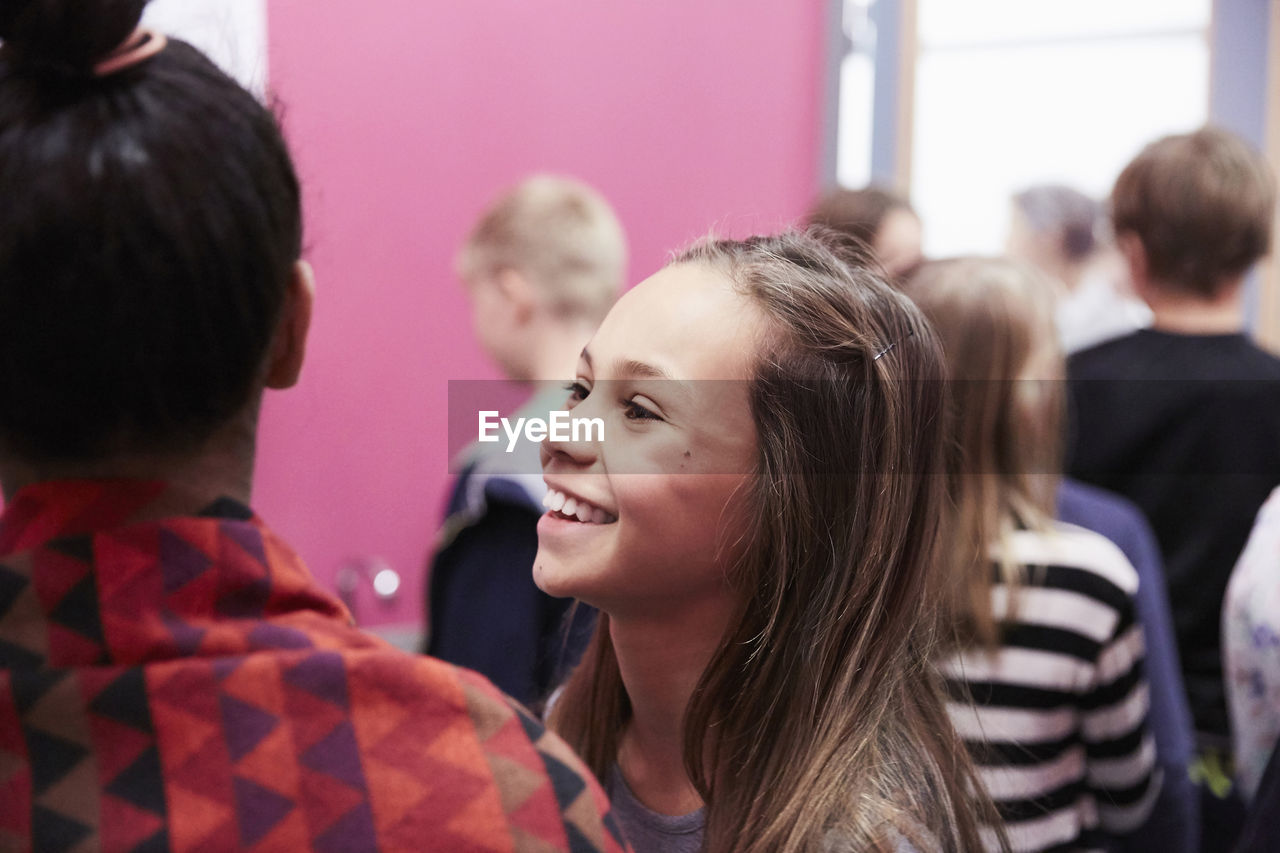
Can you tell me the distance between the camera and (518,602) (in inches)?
55.0

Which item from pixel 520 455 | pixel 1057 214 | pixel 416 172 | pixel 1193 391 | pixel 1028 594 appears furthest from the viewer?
pixel 1057 214

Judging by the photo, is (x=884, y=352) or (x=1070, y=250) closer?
(x=884, y=352)

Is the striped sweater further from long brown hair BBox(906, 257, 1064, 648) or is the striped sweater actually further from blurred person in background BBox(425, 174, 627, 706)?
blurred person in background BBox(425, 174, 627, 706)

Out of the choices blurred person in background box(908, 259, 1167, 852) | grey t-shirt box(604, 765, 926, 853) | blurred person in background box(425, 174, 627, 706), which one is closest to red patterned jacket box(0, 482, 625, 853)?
grey t-shirt box(604, 765, 926, 853)

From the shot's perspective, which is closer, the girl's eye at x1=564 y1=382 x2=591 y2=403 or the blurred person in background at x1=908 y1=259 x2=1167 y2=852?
the girl's eye at x1=564 y1=382 x2=591 y2=403

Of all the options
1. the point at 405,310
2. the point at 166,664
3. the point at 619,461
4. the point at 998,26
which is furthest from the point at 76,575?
the point at 998,26

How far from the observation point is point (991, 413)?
58.9 inches

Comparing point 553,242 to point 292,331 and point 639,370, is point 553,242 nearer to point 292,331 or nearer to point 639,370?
point 639,370

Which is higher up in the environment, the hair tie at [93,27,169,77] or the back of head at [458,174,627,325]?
the hair tie at [93,27,169,77]

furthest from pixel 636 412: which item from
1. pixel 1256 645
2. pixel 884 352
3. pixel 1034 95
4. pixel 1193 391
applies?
pixel 1034 95

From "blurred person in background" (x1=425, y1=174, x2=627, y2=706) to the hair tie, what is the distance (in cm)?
53

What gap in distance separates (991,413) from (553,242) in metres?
0.73

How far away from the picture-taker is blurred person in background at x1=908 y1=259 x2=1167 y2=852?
4.75 ft

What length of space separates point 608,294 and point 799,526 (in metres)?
0.97
